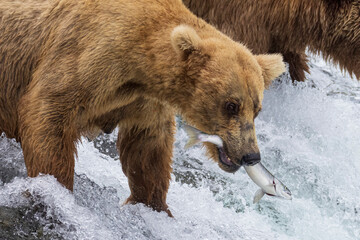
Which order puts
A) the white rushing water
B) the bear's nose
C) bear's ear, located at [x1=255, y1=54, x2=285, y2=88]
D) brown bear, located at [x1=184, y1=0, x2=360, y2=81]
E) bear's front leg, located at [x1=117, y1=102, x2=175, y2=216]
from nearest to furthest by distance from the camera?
the bear's nose, the white rushing water, bear's ear, located at [x1=255, y1=54, x2=285, y2=88], bear's front leg, located at [x1=117, y1=102, x2=175, y2=216], brown bear, located at [x1=184, y1=0, x2=360, y2=81]

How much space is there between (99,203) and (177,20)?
1.71 m

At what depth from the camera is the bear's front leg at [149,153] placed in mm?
6355

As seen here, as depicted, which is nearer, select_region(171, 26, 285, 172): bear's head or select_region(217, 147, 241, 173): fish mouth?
select_region(171, 26, 285, 172): bear's head

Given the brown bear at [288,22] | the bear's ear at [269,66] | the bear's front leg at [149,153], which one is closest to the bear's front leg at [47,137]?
the bear's front leg at [149,153]

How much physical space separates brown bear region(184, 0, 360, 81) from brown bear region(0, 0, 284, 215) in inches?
106

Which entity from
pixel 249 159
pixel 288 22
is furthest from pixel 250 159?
pixel 288 22

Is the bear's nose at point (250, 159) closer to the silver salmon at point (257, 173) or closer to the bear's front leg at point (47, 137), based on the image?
the silver salmon at point (257, 173)

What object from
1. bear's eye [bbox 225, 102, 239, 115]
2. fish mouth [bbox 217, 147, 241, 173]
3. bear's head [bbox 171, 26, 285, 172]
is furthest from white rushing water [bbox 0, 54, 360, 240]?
bear's eye [bbox 225, 102, 239, 115]

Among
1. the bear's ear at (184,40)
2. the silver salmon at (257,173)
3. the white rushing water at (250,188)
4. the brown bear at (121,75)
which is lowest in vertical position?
the white rushing water at (250,188)

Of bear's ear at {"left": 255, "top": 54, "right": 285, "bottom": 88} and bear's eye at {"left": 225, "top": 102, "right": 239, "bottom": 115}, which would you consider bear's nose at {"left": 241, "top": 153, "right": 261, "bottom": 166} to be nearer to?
bear's eye at {"left": 225, "top": 102, "right": 239, "bottom": 115}

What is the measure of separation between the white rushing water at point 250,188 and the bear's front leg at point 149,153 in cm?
18

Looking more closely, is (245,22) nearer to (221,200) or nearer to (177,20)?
(221,200)

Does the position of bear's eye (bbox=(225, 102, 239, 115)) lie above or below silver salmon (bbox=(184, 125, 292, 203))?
above

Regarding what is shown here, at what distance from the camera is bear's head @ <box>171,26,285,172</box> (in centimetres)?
538
